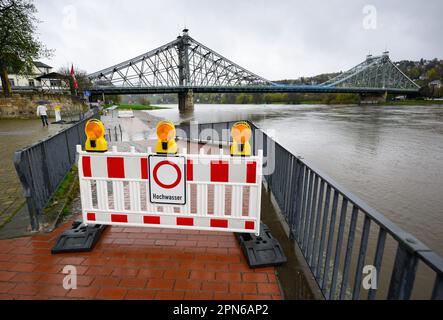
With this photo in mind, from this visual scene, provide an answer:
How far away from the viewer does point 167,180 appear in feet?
8.77

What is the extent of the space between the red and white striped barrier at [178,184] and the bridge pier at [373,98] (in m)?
80.9

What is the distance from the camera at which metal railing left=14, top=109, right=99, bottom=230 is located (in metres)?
2.94

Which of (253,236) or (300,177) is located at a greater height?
(300,177)

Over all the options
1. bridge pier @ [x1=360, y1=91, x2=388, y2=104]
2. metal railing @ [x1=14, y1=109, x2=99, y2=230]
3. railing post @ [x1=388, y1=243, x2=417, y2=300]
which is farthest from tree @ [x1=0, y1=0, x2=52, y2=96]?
bridge pier @ [x1=360, y1=91, x2=388, y2=104]

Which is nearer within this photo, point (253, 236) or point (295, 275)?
point (295, 275)

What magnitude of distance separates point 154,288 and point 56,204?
7.97 feet

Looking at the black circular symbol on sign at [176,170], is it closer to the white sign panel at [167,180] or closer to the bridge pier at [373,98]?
the white sign panel at [167,180]

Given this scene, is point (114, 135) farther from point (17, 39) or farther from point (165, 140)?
point (17, 39)

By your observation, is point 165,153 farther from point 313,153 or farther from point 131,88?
point 131,88

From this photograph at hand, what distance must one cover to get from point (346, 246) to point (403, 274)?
70.8 inches

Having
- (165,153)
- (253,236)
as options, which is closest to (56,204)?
(165,153)

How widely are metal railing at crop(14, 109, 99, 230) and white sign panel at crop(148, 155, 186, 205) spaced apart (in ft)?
4.95

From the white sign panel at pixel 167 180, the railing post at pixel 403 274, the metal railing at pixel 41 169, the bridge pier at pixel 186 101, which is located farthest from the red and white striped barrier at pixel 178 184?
the bridge pier at pixel 186 101

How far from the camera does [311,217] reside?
239 centimetres
